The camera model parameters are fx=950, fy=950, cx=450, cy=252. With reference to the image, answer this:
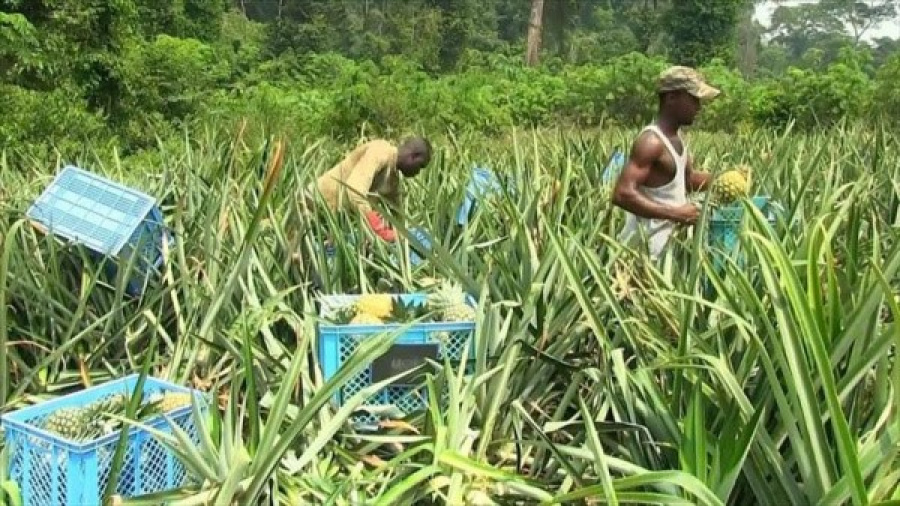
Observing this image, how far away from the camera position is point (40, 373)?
7.75ft

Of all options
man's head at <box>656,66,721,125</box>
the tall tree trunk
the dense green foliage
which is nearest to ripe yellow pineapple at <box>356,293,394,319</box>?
man's head at <box>656,66,721,125</box>

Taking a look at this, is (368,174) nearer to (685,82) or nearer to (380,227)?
(380,227)

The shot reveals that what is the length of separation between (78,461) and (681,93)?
2229 millimetres

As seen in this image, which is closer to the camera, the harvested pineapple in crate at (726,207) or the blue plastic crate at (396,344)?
the blue plastic crate at (396,344)

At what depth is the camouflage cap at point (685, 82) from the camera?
A: 313 cm

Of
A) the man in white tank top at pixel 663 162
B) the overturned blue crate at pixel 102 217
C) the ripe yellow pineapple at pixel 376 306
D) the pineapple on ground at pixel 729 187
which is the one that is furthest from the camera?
the man in white tank top at pixel 663 162

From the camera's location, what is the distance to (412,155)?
12.3 feet

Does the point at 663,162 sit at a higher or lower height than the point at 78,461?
higher

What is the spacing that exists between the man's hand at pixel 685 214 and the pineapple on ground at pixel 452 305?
957mm

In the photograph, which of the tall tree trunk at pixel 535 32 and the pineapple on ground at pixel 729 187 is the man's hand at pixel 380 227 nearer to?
the pineapple on ground at pixel 729 187

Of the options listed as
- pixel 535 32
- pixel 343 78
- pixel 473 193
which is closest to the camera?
pixel 473 193

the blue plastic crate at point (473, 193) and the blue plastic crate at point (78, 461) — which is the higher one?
the blue plastic crate at point (473, 193)

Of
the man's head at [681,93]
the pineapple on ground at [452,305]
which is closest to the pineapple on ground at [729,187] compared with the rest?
the man's head at [681,93]

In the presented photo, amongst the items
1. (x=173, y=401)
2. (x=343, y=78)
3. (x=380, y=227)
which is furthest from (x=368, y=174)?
(x=343, y=78)
